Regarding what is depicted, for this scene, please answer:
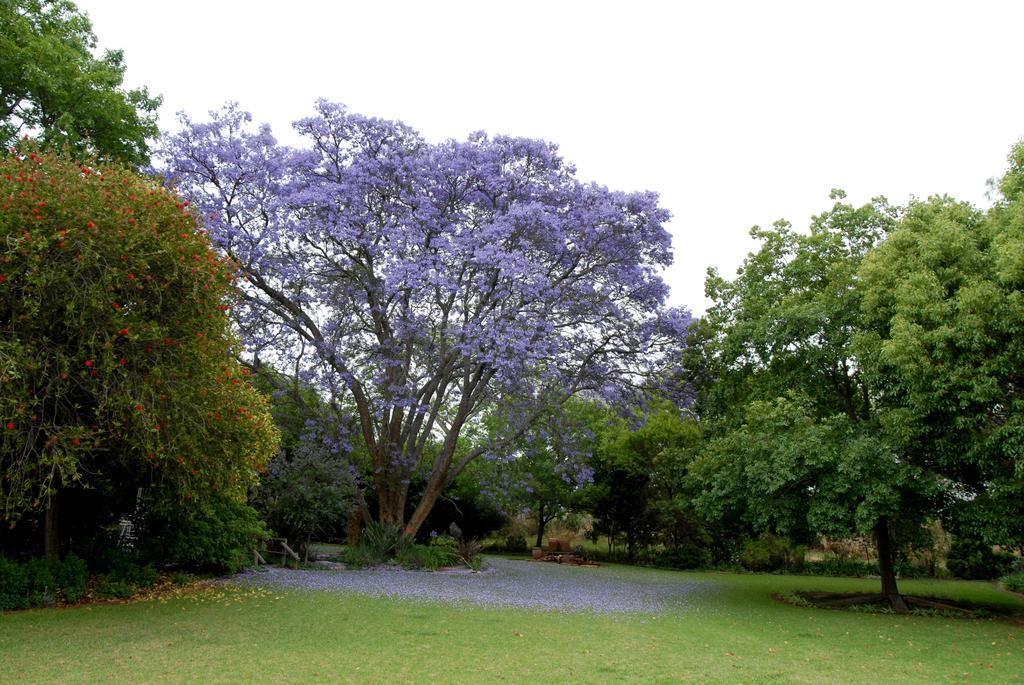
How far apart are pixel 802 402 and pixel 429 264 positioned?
8.20 metres

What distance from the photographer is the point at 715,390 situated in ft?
55.4

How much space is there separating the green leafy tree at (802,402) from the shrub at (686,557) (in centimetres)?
824

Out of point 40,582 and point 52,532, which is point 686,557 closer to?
point 52,532

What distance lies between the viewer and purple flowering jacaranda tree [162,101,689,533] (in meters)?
15.5

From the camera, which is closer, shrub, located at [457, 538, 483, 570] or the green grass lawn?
the green grass lawn

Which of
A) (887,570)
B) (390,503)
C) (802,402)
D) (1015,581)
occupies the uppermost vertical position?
(802,402)

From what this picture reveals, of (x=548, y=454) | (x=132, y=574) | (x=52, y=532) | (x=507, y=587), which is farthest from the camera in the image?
(x=548, y=454)

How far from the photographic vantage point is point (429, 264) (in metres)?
15.3

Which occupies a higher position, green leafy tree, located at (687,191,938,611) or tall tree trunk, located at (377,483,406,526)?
green leafy tree, located at (687,191,938,611)

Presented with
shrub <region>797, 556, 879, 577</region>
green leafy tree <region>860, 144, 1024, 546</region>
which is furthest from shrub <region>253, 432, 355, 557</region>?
shrub <region>797, 556, 879, 577</region>

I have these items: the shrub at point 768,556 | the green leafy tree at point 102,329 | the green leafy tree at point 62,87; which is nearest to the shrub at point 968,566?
the shrub at point 768,556

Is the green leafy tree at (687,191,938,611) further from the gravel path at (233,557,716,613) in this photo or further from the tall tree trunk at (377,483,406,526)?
the tall tree trunk at (377,483,406,526)

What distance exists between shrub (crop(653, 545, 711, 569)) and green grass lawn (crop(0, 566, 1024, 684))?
1169cm

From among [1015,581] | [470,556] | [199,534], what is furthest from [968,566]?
[199,534]
